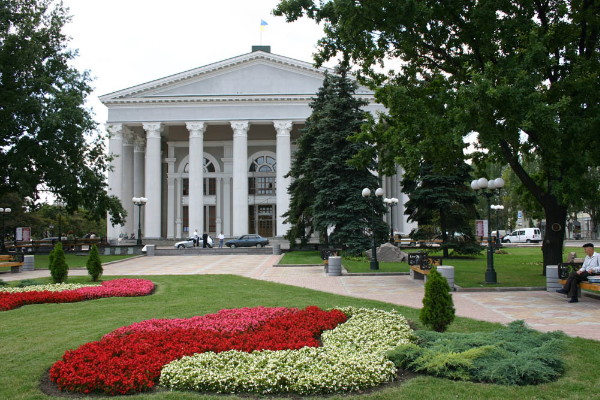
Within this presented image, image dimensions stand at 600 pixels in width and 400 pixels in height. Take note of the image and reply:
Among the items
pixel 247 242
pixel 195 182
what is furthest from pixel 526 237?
pixel 195 182

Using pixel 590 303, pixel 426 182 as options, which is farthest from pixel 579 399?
pixel 426 182

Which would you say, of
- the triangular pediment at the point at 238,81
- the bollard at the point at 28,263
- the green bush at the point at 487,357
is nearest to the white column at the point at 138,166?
the triangular pediment at the point at 238,81

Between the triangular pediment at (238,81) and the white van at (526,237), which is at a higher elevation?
the triangular pediment at (238,81)

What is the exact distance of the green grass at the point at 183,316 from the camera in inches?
213

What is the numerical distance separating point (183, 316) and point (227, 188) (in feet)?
144

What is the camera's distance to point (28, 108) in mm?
31062

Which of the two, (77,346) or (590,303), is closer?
(77,346)

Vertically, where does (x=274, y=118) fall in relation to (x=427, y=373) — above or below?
above

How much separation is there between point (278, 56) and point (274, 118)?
18.9 ft

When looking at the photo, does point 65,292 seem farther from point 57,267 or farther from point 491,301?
point 491,301

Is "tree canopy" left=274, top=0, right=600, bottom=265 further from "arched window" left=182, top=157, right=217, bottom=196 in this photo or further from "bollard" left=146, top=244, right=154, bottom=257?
"arched window" left=182, top=157, right=217, bottom=196

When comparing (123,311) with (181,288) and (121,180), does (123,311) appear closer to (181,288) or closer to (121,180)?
(181,288)

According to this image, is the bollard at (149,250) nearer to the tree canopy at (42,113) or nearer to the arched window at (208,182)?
the tree canopy at (42,113)

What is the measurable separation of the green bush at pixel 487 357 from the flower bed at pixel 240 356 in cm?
39
